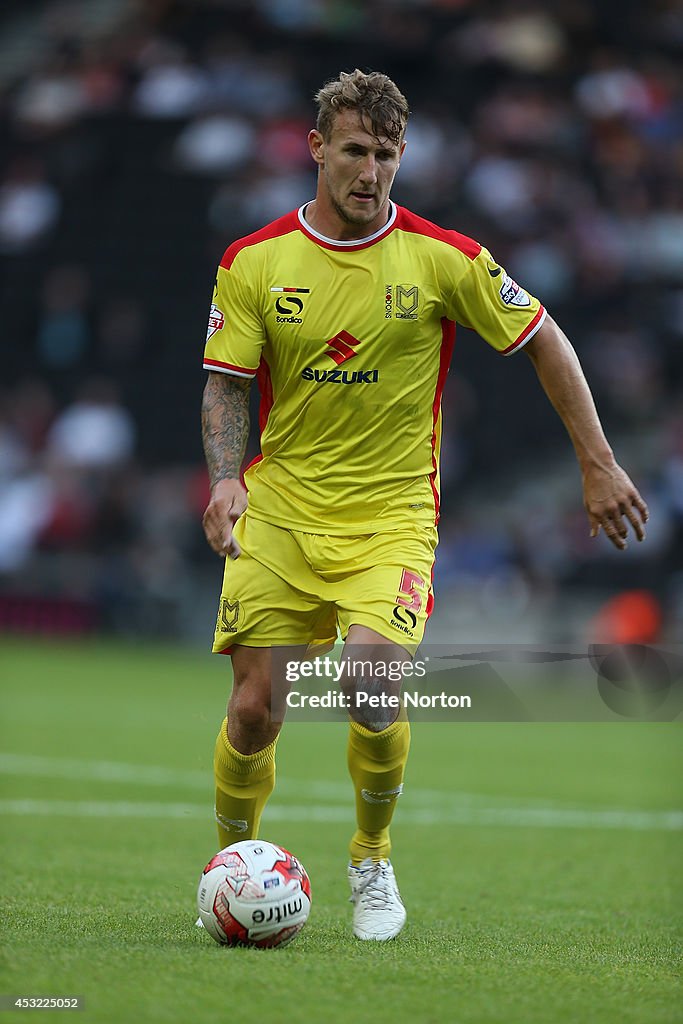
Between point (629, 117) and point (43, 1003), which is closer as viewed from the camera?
point (43, 1003)

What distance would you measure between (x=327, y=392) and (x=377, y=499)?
416mm

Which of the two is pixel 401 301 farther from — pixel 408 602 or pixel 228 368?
pixel 408 602

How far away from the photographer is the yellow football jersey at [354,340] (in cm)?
534

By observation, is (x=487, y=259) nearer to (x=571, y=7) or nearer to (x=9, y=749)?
(x=9, y=749)

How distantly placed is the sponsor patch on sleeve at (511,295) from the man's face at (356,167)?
0.51m

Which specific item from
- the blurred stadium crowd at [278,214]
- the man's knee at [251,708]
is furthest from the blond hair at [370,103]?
the blurred stadium crowd at [278,214]

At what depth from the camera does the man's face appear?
5160 millimetres

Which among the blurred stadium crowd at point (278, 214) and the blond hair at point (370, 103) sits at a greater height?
the blurred stadium crowd at point (278, 214)

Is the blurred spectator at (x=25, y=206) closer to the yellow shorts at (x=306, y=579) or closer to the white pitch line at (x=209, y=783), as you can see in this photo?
the white pitch line at (x=209, y=783)

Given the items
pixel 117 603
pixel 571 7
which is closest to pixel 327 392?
pixel 117 603

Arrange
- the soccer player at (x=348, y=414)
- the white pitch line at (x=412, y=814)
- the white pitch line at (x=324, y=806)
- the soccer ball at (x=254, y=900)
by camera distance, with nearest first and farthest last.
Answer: the soccer ball at (x=254, y=900) → the soccer player at (x=348, y=414) → the white pitch line at (x=412, y=814) → the white pitch line at (x=324, y=806)

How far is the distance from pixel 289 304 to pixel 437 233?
60 cm

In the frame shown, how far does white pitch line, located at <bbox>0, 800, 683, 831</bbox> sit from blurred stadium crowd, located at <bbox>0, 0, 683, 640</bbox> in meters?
6.30

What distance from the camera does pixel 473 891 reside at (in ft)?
20.7
